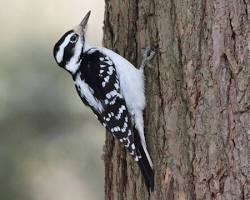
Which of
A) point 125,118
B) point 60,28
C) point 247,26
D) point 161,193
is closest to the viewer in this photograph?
point 247,26

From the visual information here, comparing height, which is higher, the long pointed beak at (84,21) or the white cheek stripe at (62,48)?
the long pointed beak at (84,21)

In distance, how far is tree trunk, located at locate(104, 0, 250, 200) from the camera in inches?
125

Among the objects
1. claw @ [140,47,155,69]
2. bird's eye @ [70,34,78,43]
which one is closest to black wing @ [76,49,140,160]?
bird's eye @ [70,34,78,43]

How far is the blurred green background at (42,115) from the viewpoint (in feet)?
21.3

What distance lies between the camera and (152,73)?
3645mm

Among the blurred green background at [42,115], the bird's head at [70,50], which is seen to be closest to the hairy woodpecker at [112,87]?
the bird's head at [70,50]

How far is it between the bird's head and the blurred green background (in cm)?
228

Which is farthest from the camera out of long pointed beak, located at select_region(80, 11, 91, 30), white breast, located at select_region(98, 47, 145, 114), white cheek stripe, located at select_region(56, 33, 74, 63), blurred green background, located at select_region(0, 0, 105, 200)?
blurred green background, located at select_region(0, 0, 105, 200)

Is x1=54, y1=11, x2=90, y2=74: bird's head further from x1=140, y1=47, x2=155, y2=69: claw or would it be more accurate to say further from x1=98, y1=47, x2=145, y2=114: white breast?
x1=140, y1=47, x2=155, y2=69: claw

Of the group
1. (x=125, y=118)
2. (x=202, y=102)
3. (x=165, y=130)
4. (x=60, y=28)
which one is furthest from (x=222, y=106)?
(x=60, y=28)

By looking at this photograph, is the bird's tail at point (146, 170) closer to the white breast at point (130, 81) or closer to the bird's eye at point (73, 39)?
the white breast at point (130, 81)

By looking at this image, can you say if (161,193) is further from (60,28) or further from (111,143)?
(60,28)

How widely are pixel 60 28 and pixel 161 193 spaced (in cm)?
333

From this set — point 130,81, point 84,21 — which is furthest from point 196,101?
point 84,21
